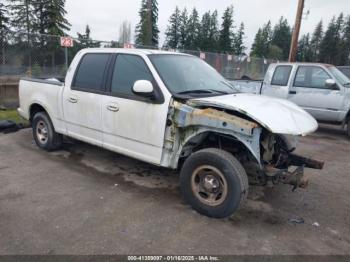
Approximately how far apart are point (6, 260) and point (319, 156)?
19.4ft

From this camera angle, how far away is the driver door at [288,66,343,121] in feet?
27.3

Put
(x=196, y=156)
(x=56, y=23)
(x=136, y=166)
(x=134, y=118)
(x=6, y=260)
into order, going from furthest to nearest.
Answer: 1. (x=56, y=23)
2. (x=136, y=166)
3. (x=134, y=118)
4. (x=196, y=156)
5. (x=6, y=260)

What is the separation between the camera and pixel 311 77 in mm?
8648

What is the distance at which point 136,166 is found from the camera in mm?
5465

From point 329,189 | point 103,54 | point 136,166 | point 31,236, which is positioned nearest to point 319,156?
point 329,189

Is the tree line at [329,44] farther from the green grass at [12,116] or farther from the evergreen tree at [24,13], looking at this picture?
the green grass at [12,116]

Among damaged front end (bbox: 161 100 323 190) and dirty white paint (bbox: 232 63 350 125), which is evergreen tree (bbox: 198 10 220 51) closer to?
dirty white paint (bbox: 232 63 350 125)

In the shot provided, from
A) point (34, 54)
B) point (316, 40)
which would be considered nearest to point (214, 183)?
point (34, 54)

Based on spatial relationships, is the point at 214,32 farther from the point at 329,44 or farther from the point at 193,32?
the point at 329,44

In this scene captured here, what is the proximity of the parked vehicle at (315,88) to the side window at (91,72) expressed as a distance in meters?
4.37

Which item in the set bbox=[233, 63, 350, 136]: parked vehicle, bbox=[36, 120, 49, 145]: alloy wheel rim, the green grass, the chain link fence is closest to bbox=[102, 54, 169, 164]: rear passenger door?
bbox=[36, 120, 49, 145]: alloy wheel rim

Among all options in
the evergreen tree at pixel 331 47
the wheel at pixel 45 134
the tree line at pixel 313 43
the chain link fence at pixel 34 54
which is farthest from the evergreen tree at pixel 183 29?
the wheel at pixel 45 134

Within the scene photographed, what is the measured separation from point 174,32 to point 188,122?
7390cm

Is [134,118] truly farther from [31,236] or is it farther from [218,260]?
[218,260]
